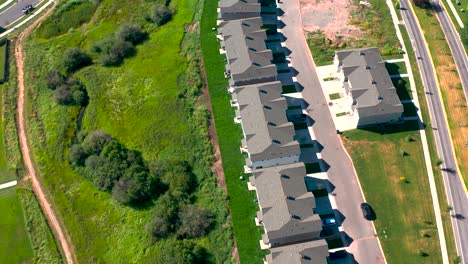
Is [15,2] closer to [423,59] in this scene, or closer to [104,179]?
[104,179]

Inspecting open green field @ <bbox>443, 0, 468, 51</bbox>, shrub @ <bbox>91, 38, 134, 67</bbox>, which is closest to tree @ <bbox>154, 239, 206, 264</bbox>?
shrub @ <bbox>91, 38, 134, 67</bbox>

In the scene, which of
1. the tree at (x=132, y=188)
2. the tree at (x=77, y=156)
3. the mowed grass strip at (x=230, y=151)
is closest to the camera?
the mowed grass strip at (x=230, y=151)

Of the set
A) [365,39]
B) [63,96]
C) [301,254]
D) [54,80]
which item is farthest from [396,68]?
[54,80]

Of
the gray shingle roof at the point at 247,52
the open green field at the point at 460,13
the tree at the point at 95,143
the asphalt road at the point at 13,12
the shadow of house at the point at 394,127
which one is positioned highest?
the asphalt road at the point at 13,12

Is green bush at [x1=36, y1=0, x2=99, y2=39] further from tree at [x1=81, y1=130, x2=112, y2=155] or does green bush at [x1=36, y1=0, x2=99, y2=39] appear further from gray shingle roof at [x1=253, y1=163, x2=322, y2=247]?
gray shingle roof at [x1=253, y1=163, x2=322, y2=247]

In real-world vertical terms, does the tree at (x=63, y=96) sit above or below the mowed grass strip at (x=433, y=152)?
above

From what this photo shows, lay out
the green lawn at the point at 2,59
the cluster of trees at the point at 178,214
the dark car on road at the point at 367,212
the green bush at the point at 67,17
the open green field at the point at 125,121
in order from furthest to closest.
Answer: the green bush at the point at 67,17 → the green lawn at the point at 2,59 → the open green field at the point at 125,121 → the dark car on road at the point at 367,212 → the cluster of trees at the point at 178,214

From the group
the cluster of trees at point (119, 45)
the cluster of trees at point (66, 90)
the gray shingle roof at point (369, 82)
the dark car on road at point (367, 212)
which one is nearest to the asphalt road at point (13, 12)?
the cluster of trees at point (66, 90)

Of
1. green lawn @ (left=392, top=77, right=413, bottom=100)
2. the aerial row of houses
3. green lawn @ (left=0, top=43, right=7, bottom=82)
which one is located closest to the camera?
the aerial row of houses

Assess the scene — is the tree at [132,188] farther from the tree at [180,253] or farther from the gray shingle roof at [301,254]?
the gray shingle roof at [301,254]
